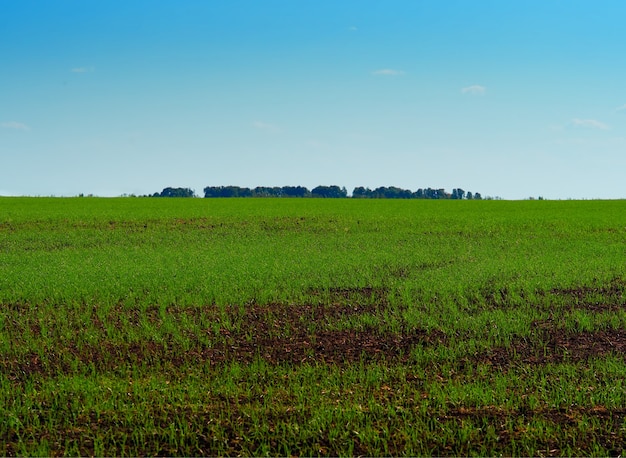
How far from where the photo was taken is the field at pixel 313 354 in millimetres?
7754

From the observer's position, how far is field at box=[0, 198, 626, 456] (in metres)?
7.75

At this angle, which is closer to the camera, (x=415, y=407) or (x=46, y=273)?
(x=415, y=407)

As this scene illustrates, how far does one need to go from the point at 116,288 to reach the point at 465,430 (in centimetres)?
1113

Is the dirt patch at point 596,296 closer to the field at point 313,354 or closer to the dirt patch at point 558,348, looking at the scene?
the field at point 313,354

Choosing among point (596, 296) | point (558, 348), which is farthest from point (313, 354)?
point (596, 296)

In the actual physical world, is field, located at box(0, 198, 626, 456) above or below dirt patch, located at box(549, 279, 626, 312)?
below

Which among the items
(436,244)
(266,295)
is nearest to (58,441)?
(266,295)

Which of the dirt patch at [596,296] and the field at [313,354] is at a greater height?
the dirt patch at [596,296]

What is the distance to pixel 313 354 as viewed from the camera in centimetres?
1097

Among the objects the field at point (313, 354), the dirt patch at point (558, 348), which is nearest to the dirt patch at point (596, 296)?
the field at point (313, 354)

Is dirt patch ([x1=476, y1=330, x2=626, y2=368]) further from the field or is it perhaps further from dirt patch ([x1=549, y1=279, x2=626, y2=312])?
dirt patch ([x1=549, y1=279, x2=626, y2=312])

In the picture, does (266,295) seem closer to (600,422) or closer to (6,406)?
(6,406)

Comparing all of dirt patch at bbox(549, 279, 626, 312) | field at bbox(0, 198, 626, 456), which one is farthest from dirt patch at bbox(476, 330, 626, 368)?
dirt patch at bbox(549, 279, 626, 312)

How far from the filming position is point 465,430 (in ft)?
25.4
